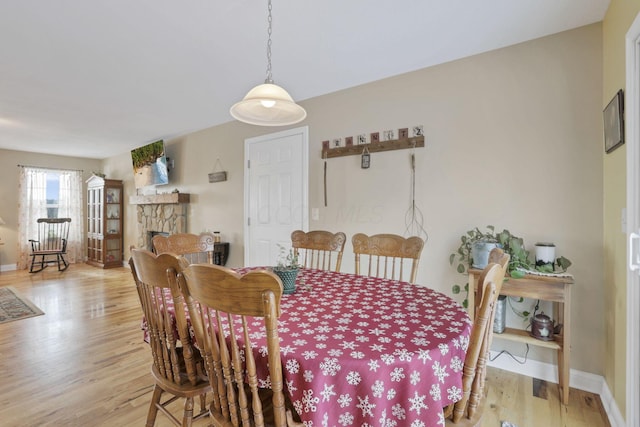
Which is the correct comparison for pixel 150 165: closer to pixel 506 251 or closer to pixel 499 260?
pixel 506 251

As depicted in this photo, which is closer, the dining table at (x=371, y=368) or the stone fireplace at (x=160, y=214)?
the dining table at (x=371, y=368)

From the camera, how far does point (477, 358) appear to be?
101 centimetres

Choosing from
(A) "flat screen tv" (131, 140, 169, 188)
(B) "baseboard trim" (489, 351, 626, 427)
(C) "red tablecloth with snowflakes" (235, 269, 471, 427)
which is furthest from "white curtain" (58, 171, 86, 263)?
(B) "baseboard trim" (489, 351, 626, 427)

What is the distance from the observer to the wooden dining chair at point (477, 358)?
947 millimetres

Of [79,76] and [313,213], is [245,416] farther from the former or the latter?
[79,76]

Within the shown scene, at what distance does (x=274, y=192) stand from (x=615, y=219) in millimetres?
2992

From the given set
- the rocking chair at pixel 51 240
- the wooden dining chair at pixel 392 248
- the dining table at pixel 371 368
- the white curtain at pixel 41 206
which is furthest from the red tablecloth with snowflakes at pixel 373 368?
the white curtain at pixel 41 206

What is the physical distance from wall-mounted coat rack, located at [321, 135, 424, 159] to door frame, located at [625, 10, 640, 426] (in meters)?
1.31

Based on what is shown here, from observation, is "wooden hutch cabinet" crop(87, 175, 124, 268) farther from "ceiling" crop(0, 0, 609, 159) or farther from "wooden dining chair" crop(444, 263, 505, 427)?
"wooden dining chair" crop(444, 263, 505, 427)

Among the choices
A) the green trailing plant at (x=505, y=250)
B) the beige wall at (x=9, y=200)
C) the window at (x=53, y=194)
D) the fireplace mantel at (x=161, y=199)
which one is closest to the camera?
the green trailing plant at (x=505, y=250)

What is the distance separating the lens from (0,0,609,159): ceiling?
1912 mm

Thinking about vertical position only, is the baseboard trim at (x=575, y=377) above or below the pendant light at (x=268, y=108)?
below

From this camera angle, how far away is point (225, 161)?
171 inches

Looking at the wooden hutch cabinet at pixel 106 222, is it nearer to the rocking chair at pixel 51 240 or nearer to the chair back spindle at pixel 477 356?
the rocking chair at pixel 51 240
